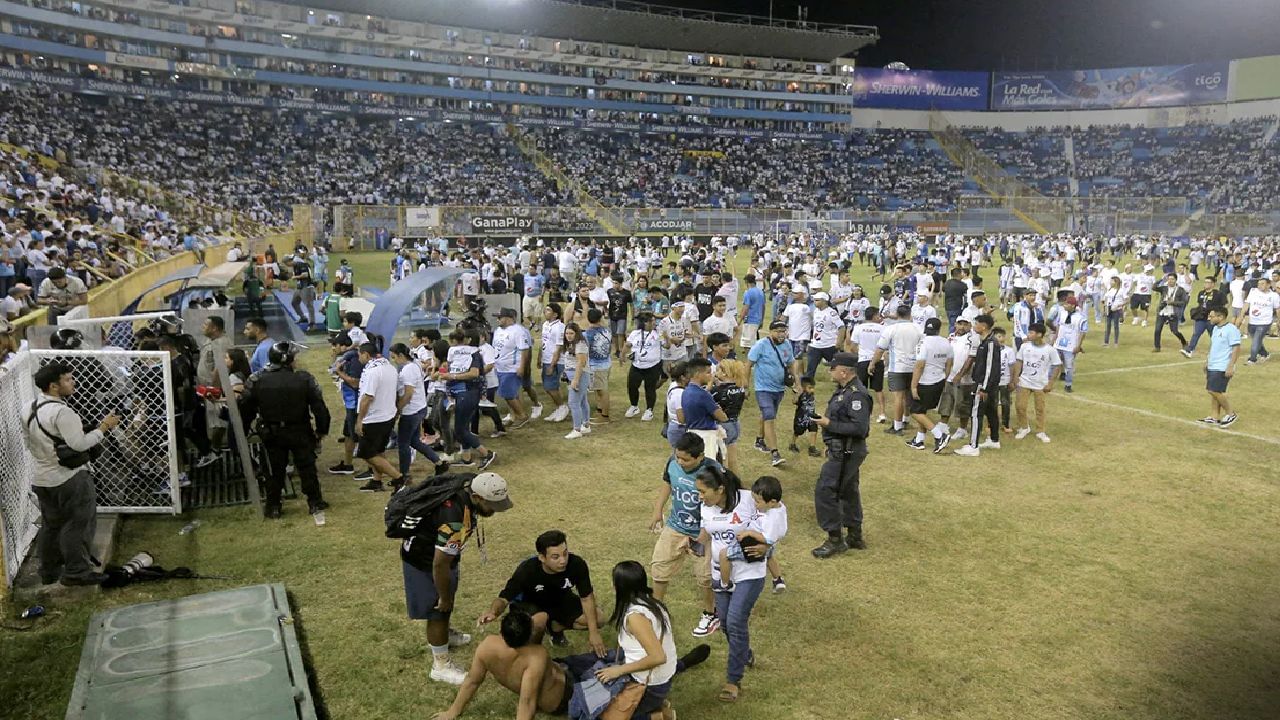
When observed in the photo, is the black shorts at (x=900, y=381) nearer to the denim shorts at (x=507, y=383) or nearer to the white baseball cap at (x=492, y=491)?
the denim shorts at (x=507, y=383)

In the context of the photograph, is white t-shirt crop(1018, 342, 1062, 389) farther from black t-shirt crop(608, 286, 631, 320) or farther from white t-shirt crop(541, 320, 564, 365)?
black t-shirt crop(608, 286, 631, 320)

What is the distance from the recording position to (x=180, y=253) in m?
25.1

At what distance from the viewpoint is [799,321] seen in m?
13.2

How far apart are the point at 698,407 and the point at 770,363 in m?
2.68

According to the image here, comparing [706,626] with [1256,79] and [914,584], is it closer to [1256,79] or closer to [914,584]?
[914,584]

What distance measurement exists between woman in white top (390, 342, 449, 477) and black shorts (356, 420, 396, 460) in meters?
0.35

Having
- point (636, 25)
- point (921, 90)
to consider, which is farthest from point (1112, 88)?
point (636, 25)

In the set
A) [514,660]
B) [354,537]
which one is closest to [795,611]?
[514,660]

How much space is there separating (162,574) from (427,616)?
10.1ft

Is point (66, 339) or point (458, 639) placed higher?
point (66, 339)

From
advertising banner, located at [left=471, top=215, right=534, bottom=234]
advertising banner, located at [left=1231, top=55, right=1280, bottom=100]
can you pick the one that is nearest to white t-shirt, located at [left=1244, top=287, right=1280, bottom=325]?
advertising banner, located at [left=471, top=215, right=534, bottom=234]

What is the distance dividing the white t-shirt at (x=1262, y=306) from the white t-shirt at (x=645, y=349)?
485 inches

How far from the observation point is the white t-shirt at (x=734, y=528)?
211 inches

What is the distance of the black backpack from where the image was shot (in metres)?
5.38
